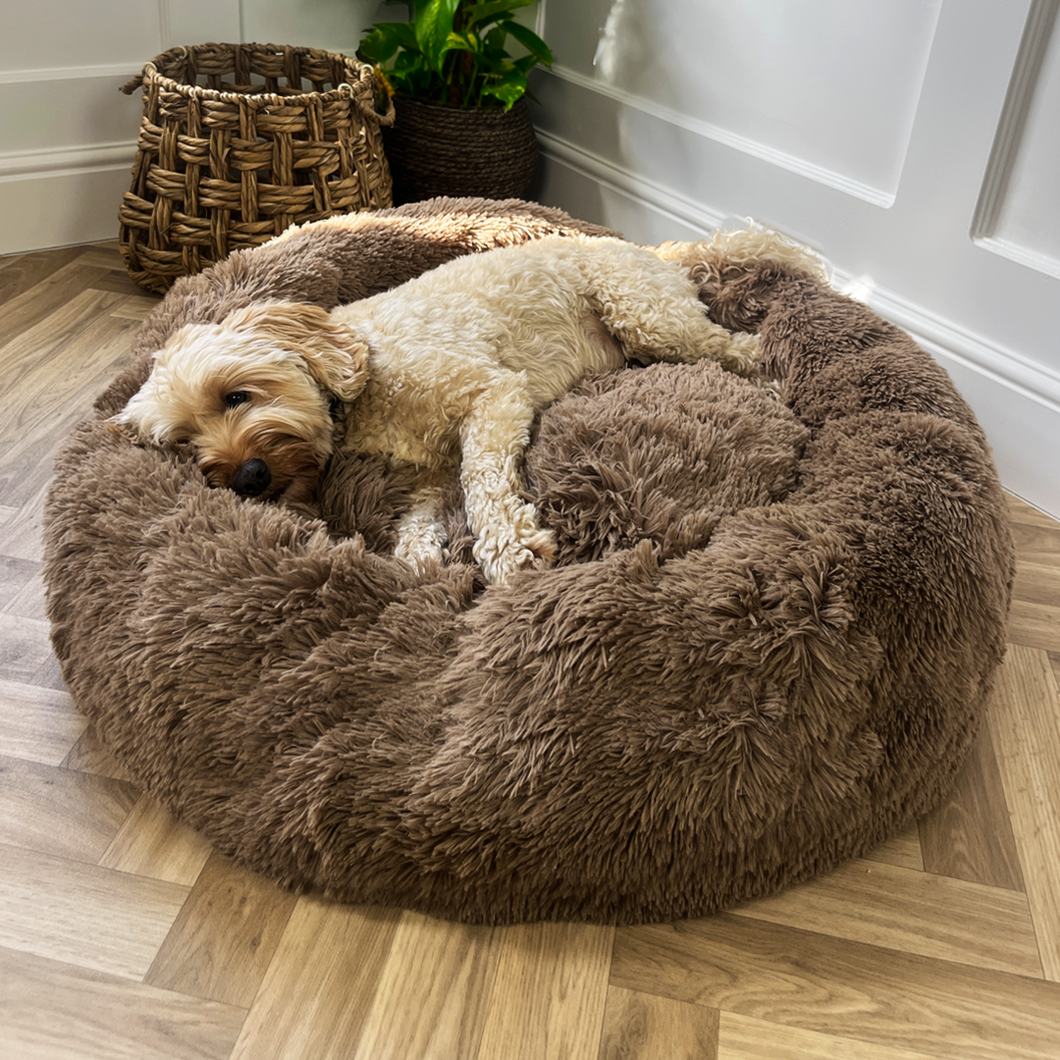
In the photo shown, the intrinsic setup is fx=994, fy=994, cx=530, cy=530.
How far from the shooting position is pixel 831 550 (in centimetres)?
138

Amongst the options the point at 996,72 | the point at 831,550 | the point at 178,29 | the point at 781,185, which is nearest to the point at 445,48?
the point at 178,29

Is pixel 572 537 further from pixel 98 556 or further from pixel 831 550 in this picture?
pixel 98 556

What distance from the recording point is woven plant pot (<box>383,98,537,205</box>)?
9.94 feet

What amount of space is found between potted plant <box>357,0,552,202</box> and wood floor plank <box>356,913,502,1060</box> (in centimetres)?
243

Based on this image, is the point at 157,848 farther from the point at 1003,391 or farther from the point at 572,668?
the point at 1003,391

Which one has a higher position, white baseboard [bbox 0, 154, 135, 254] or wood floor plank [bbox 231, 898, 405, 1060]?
white baseboard [bbox 0, 154, 135, 254]

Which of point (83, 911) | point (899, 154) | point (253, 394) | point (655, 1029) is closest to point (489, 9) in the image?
point (899, 154)

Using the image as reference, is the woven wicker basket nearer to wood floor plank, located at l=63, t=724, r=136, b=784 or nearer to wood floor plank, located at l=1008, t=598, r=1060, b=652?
wood floor plank, located at l=63, t=724, r=136, b=784

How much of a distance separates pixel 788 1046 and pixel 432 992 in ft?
1.38

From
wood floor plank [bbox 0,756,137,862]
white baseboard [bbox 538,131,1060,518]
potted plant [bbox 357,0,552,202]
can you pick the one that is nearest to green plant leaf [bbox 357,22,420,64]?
potted plant [bbox 357,0,552,202]

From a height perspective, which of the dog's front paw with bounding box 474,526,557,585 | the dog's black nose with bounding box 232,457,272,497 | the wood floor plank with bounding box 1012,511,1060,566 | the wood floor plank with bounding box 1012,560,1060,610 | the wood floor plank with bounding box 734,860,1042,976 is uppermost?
the dog's black nose with bounding box 232,457,272,497

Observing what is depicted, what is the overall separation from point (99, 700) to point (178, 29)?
241cm

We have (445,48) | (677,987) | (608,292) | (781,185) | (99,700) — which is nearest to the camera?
(677,987)

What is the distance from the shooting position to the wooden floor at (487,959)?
3.75 feet
